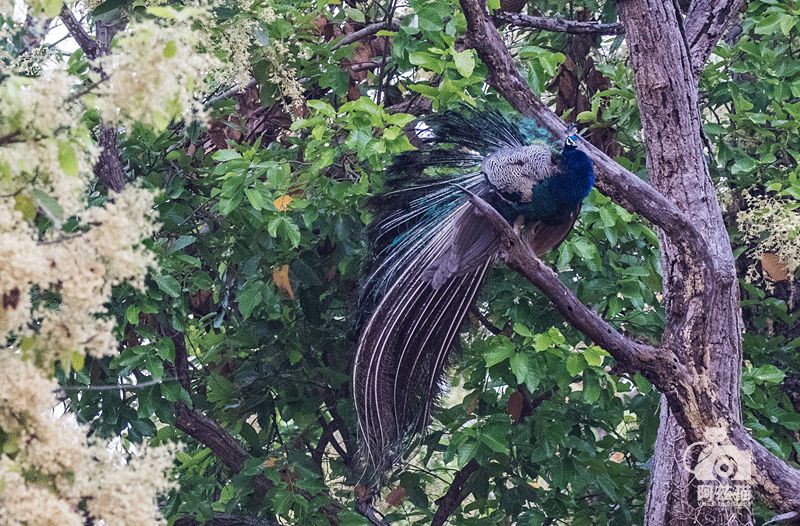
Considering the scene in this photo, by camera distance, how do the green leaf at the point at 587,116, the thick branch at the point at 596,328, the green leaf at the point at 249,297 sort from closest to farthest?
the thick branch at the point at 596,328
the green leaf at the point at 249,297
the green leaf at the point at 587,116

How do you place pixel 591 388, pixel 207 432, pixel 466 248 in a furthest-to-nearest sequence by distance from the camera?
pixel 207 432 → pixel 466 248 → pixel 591 388

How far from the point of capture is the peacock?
3.25m

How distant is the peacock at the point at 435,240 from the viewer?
128 inches

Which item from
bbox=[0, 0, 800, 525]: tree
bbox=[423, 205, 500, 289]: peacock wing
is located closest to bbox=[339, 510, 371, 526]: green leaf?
bbox=[0, 0, 800, 525]: tree

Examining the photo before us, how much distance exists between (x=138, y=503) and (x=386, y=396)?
73.7 inches

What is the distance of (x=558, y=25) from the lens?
12.4ft

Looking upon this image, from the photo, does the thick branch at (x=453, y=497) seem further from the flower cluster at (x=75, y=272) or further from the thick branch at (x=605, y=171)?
the flower cluster at (x=75, y=272)

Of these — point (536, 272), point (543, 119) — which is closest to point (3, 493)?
point (536, 272)

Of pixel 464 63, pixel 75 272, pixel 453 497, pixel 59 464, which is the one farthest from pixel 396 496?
pixel 75 272

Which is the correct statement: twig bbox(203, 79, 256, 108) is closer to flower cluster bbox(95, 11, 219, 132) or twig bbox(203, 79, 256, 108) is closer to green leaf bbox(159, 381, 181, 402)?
green leaf bbox(159, 381, 181, 402)

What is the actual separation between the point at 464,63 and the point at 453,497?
1.54m

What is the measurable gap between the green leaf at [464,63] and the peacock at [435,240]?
42 cm

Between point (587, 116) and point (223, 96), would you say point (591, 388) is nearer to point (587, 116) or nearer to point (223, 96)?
point (587, 116)

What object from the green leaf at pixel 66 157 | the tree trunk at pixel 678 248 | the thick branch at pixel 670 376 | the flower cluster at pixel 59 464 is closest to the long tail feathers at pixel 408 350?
the thick branch at pixel 670 376
